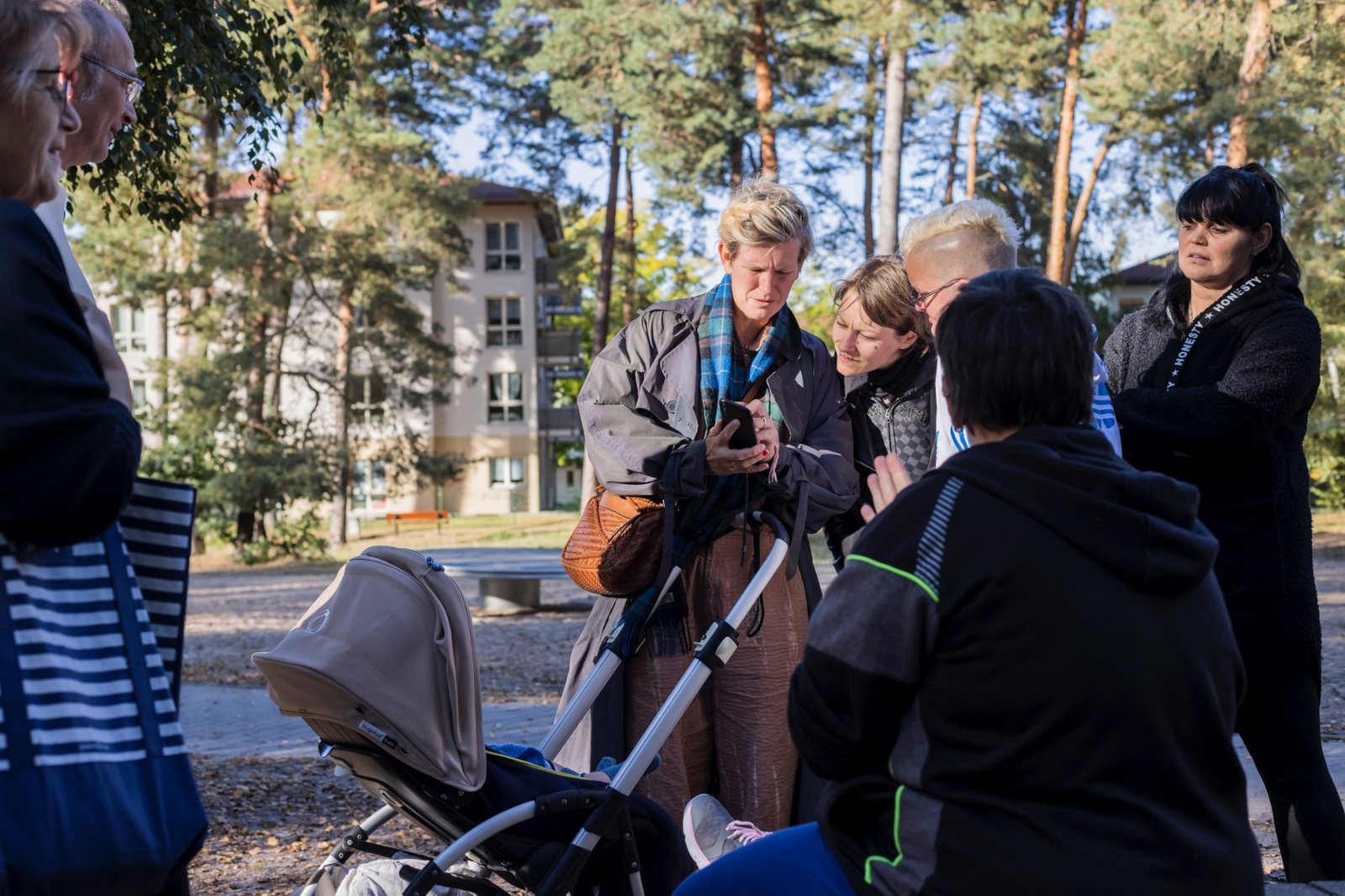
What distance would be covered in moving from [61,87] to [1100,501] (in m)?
1.72

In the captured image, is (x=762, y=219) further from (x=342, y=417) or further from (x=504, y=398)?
(x=504, y=398)

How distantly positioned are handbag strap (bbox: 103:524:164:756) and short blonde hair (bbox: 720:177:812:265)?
225cm

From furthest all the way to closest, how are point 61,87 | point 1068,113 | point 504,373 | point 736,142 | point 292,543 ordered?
1. point 504,373
2. point 736,142
3. point 292,543
4. point 1068,113
5. point 61,87

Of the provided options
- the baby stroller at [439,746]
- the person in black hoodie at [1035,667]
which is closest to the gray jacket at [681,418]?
the baby stroller at [439,746]

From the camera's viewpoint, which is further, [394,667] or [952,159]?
[952,159]

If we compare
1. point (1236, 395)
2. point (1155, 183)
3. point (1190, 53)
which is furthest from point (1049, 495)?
point (1155, 183)

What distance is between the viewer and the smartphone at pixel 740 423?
345 cm

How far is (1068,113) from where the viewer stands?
2558 cm

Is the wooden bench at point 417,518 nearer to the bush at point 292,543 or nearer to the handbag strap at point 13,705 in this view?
the bush at point 292,543

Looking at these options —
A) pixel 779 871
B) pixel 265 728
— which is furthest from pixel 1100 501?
pixel 265 728

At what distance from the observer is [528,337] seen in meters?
53.0

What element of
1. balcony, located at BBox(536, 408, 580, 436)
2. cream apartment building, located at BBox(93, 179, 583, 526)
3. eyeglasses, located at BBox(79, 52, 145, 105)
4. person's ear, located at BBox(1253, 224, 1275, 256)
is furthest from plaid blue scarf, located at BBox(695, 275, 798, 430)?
balcony, located at BBox(536, 408, 580, 436)

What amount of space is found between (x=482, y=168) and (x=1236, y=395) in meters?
30.8

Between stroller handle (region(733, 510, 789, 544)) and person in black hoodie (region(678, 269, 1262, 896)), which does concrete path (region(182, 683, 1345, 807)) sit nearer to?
stroller handle (region(733, 510, 789, 544))
